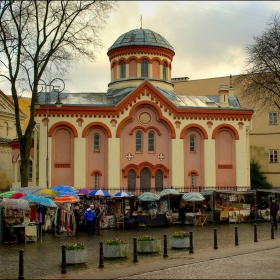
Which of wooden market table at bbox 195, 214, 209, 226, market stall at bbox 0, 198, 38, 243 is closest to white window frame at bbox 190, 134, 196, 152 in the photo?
wooden market table at bbox 195, 214, 209, 226

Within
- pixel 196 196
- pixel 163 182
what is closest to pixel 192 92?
pixel 163 182

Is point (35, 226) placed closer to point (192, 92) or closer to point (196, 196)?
point (196, 196)

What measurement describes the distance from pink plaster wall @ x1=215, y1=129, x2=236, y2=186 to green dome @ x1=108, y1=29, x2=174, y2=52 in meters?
10.1

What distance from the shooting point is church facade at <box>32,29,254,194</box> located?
42000 mm

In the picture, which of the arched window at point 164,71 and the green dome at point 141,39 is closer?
the green dome at point 141,39

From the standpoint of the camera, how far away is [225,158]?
44.8 metres

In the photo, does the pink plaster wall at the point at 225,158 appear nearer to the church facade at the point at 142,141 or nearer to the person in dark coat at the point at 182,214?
the church facade at the point at 142,141

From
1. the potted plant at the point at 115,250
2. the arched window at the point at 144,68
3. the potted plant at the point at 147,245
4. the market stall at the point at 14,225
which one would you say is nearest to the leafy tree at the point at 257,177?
the arched window at the point at 144,68

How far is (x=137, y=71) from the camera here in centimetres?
4788

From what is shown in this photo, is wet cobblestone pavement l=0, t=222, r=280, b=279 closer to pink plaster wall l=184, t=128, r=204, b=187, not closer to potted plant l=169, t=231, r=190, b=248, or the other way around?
potted plant l=169, t=231, r=190, b=248

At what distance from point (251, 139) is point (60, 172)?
84.6 feet

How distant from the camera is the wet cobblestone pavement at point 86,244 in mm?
16891

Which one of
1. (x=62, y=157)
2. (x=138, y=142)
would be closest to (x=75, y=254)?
(x=62, y=157)

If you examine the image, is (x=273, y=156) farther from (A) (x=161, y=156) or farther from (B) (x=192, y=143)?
(A) (x=161, y=156)
